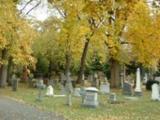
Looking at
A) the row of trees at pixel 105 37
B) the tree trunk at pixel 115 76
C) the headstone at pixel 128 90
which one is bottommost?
the headstone at pixel 128 90

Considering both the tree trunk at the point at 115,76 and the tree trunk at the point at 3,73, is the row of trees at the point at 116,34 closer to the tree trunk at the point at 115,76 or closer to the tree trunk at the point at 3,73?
the tree trunk at the point at 115,76

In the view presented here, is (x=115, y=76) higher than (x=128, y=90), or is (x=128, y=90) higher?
(x=115, y=76)

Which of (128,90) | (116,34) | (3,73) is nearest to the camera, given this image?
(128,90)

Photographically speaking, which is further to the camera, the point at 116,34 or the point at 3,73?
the point at 3,73

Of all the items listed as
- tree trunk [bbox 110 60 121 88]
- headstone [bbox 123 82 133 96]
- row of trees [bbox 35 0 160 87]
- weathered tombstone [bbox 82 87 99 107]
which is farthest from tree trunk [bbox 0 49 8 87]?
weathered tombstone [bbox 82 87 99 107]

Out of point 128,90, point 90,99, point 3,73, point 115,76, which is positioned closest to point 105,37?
point 115,76

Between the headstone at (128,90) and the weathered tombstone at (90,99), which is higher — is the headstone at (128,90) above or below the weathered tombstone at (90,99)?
above

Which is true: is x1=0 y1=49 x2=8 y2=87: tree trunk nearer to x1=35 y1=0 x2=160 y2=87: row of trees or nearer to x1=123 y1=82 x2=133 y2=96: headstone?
x1=35 y1=0 x2=160 y2=87: row of trees

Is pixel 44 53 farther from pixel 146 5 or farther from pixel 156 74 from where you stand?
pixel 146 5

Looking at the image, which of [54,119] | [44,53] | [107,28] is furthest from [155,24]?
[44,53]

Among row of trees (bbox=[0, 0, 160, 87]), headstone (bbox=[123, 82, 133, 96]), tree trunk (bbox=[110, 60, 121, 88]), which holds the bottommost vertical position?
headstone (bbox=[123, 82, 133, 96])

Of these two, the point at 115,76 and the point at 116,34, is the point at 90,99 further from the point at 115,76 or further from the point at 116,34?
the point at 115,76

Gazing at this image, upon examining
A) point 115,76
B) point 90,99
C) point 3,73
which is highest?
point 3,73

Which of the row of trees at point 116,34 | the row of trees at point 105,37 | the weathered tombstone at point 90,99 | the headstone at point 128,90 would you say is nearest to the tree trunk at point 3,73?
the row of trees at point 105,37
